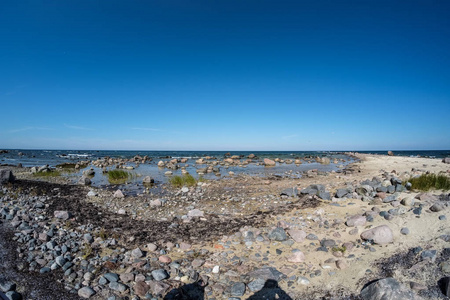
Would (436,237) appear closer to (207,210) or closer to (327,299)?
(327,299)

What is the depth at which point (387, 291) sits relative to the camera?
11.2 ft

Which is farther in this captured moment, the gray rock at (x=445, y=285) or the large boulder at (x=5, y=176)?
the large boulder at (x=5, y=176)

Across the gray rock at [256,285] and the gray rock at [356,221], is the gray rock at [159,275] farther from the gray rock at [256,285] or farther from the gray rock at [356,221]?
the gray rock at [356,221]

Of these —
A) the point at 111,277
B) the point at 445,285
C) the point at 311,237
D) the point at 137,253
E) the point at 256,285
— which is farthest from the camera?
the point at 311,237

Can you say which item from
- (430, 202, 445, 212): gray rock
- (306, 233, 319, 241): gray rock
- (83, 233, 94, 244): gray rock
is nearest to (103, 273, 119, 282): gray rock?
(83, 233, 94, 244): gray rock

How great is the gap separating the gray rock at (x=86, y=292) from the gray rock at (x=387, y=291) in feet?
15.0

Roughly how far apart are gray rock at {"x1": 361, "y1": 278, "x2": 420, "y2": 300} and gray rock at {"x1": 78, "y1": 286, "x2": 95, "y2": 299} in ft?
15.0

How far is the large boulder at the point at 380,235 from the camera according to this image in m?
5.10

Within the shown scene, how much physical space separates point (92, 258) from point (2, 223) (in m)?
4.24

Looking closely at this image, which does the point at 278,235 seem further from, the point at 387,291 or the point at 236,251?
the point at 387,291

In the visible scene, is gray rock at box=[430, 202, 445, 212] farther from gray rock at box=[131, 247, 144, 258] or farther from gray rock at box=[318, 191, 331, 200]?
gray rock at box=[131, 247, 144, 258]

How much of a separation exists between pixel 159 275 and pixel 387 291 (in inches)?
152

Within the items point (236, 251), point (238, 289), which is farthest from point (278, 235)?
point (238, 289)

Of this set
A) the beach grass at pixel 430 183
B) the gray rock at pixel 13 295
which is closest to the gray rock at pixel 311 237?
the gray rock at pixel 13 295
